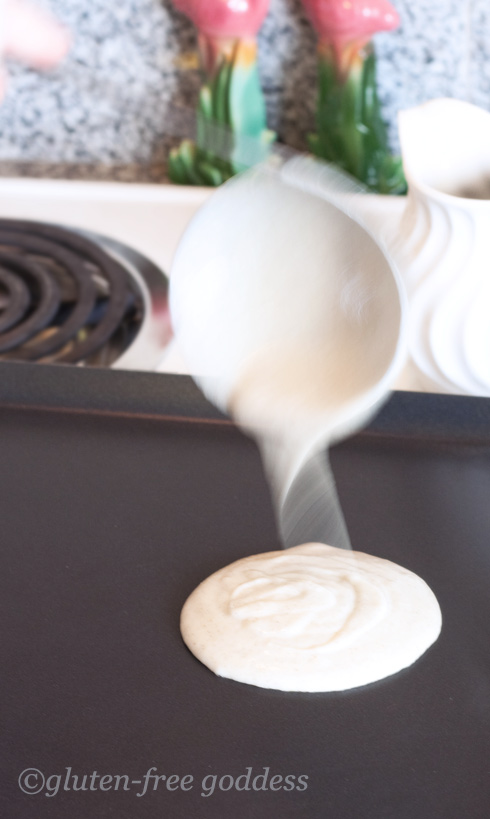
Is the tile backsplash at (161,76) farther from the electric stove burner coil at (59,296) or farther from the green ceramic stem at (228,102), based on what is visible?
the electric stove burner coil at (59,296)

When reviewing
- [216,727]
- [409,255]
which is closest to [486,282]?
[409,255]

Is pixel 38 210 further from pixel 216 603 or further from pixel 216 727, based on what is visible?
pixel 216 727

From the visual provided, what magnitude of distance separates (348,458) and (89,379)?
29 centimetres

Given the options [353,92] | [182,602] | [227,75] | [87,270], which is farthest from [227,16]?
[182,602]

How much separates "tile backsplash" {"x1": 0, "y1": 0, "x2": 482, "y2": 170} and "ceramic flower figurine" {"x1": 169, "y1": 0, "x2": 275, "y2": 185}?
55mm

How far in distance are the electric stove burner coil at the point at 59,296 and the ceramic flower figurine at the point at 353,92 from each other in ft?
1.11

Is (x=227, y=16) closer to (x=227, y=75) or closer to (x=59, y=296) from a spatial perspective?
(x=227, y=75)

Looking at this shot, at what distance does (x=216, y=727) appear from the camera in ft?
2.25

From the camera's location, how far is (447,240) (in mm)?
847

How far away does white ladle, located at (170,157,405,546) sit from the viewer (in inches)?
28.5

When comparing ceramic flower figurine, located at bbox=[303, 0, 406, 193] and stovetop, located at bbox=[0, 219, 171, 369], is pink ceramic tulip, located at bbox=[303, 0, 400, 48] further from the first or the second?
stovetop, located at bbox=[0, 219, 171, 369]

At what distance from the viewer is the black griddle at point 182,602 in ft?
2.12

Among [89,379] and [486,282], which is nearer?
[486,282]

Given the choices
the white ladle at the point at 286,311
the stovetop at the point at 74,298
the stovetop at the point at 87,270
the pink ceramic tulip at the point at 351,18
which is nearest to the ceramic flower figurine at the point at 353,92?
the pink ceramic tulip at the point at 351,18
